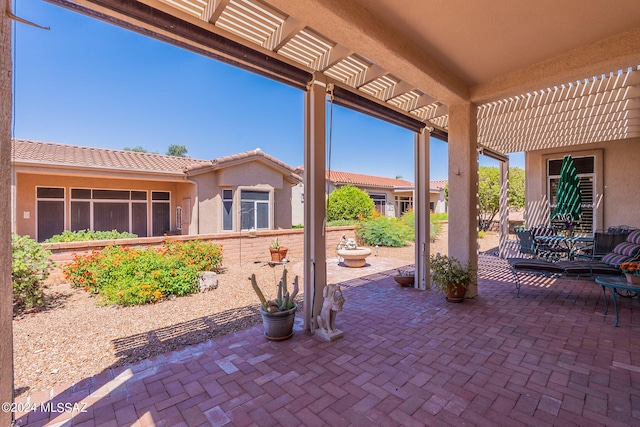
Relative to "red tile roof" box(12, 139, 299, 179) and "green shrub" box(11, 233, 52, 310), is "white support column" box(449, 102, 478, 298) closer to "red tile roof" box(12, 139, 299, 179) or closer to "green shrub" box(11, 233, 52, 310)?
"green shrub" box(11, 233, 52, 310)

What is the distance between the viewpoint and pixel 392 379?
263 centimetres

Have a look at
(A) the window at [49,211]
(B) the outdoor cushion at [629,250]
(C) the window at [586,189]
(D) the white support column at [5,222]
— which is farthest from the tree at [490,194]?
(A) the window at [49,211]

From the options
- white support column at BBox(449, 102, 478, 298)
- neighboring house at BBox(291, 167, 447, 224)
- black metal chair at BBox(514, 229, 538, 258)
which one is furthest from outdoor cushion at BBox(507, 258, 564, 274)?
neighboring house at BBox(291, 167, 447, 224)

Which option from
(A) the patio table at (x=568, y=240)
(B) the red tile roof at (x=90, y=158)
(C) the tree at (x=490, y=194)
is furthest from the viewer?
(C) the tree at (x=490, y=194)

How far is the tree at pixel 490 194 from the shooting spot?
17172mm

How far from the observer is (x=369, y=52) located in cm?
326

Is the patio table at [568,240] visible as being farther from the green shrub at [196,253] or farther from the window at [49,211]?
the window at [49,211]

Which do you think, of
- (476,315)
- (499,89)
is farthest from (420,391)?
(499,89)

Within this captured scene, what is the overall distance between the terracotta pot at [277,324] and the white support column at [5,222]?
215cm

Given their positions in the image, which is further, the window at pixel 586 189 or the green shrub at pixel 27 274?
the window at pixel 586 189

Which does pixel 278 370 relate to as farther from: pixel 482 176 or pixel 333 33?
pixel 482 176

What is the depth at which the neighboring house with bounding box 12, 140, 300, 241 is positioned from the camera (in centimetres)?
944

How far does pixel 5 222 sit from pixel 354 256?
7.04 m

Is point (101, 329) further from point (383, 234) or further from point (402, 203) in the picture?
point (402, 203)
